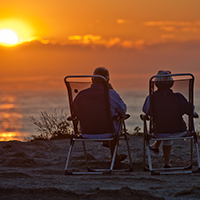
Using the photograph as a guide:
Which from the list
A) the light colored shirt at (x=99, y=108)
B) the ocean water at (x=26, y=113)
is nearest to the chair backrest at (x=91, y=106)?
the light colored shirt at (x=99, y=108)

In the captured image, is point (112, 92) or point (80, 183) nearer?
point (80, 183)

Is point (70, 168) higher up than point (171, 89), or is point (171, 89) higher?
point (171, 89)

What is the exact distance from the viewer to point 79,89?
23.5 feet

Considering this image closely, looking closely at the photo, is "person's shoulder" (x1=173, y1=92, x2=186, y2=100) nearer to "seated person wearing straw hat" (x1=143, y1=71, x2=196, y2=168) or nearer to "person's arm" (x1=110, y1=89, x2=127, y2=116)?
"seated person wearing straw hat" (x1=143, y1=71, x2=196, y2=168)

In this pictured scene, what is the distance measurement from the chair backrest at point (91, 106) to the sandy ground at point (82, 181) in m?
0.69

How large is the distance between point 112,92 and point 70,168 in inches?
54.4

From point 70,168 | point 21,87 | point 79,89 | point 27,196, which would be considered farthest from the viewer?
point 21,87

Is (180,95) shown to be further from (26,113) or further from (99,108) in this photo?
(26,113)

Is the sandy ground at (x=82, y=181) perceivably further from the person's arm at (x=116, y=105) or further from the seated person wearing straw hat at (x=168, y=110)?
the person's arm at (x=116, y=105)

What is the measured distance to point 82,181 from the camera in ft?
19.9

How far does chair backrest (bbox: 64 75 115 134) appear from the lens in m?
6.98

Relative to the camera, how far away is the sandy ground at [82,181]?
523cm

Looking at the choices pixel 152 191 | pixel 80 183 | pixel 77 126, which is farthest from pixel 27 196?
pixel 77 126

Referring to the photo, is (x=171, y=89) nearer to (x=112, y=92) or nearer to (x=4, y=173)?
(x=112, y=92)
